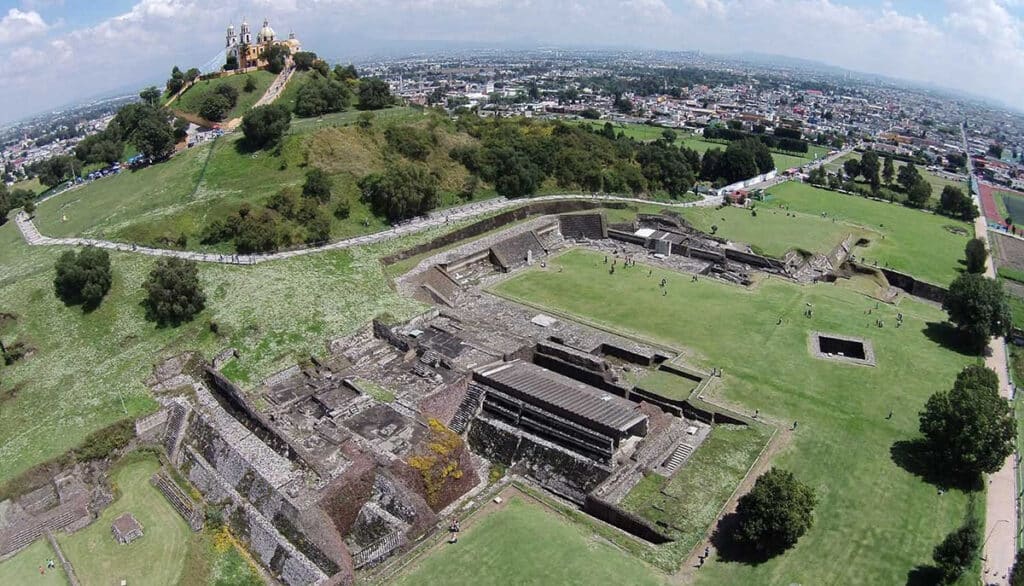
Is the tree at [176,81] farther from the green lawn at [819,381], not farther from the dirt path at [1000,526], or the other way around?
the dirt path at [1000,526]

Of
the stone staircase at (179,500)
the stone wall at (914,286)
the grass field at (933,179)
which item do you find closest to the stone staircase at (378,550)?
the stone staircase at (179,500)

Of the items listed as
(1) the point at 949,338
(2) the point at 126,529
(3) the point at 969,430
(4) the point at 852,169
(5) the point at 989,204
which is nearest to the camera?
(2) the point at 126,529

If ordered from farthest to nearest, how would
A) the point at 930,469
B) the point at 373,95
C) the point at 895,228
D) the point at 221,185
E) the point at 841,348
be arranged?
the point at 373,95 < the point at 895,228 < the point at 221,185 < the point at 841,348 < the point at 930,469

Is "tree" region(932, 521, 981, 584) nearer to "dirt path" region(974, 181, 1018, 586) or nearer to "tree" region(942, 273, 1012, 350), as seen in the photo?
"dirt path" region(974, 181, 1018, 586)

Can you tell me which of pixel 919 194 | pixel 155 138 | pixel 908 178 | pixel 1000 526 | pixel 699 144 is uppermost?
pixel 155 138

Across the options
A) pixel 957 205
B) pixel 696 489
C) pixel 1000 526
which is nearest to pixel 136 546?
pixel 696 489

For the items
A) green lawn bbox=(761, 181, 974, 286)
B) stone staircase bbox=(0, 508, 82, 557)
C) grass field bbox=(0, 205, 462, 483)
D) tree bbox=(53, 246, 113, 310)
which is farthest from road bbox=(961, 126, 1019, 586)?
tree bbox=(53, 246, 113, 310)

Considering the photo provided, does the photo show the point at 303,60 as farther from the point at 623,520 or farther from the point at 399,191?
the point at 623,520
